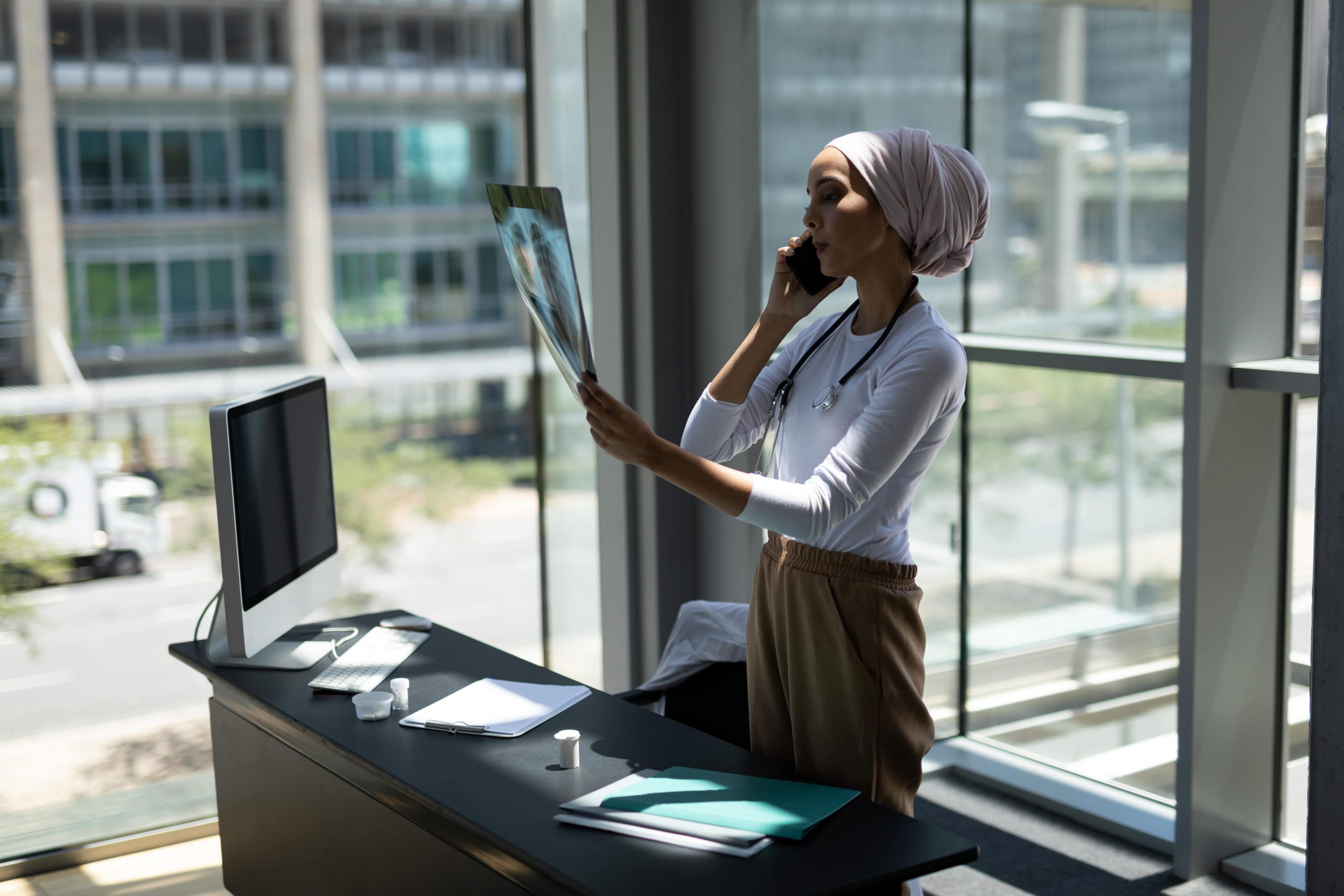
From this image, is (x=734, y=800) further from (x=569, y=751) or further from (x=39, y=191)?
(x=39, y=191)

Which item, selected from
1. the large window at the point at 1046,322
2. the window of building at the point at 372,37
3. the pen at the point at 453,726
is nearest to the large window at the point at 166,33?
the window of building at the point at 372,37

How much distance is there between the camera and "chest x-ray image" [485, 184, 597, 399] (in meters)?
1.96

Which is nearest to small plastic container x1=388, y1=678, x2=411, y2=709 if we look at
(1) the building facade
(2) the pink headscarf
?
(2) the pink headscarf

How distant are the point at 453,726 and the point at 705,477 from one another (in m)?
0.74

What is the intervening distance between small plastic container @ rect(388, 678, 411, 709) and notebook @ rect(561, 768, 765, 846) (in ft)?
1.96

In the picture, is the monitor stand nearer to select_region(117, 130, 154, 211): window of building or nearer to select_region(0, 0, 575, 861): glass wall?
select_region(0, 0, 575, 861): glass wall

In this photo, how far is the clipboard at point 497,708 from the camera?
229 centimetres

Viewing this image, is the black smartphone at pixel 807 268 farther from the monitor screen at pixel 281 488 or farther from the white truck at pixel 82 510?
the white truck at pixel 82 510

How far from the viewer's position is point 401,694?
96.0 inches

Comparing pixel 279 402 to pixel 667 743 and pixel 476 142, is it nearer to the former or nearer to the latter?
pixel 667 743

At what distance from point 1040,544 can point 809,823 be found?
2495 mm

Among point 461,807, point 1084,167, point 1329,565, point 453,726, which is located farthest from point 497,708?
point 1084,167

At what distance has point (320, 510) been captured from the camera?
9.93 ft

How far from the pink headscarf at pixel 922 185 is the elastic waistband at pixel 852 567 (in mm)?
544
